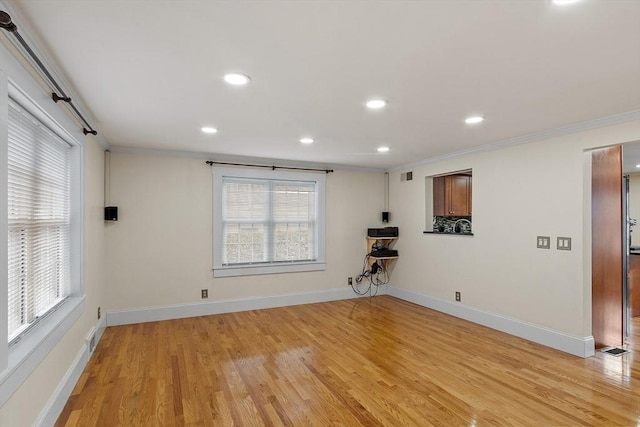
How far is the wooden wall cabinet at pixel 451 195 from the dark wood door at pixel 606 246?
2.29 metres

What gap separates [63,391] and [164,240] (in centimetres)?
238

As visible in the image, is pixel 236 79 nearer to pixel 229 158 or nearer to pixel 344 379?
pixel 344 379

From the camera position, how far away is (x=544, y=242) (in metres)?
3.68

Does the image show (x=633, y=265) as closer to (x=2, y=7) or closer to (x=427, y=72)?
(x=427, y=72)

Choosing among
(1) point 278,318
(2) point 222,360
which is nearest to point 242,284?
(1) point 278,318

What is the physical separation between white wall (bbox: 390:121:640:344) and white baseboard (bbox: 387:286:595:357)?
54 millimetres

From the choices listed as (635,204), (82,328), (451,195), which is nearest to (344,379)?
(82,328)

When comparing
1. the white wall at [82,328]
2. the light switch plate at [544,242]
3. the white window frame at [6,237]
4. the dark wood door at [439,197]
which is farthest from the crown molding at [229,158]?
the light switch plate at [544,242]

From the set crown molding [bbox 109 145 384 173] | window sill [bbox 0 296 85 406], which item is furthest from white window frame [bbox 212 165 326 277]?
window sill [bbox 0 296 85 406]

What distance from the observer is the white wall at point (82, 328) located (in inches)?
70.8

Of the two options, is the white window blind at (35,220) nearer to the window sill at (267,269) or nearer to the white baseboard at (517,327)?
the window sill at (267,269)

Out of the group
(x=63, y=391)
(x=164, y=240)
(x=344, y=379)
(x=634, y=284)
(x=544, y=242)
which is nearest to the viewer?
(x=63, y=391)

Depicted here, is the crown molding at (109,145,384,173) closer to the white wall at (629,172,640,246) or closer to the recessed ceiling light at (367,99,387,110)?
the recessed ceiling light at (367,99,387,110)

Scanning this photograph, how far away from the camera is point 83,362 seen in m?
3.06
